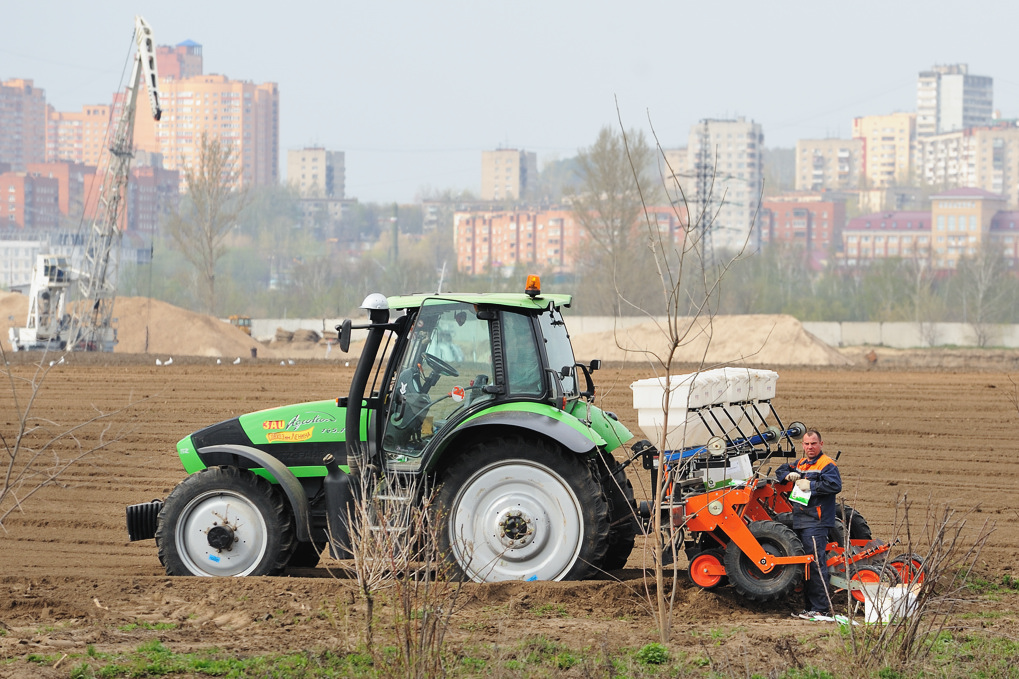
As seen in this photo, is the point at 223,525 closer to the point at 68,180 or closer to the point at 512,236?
the point at 512,236

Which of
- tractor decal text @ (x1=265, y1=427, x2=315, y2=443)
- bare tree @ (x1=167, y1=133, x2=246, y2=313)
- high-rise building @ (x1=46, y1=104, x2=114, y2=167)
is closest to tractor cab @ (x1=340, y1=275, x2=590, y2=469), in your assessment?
tractor decal text @ (x1=265, y1=427, x2=315, y2=443)

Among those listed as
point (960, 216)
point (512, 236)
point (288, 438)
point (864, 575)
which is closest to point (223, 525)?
point (288, 438)

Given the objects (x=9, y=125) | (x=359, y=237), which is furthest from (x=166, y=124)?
(x=359, y=237)

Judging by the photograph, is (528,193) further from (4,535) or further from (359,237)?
(4,535)

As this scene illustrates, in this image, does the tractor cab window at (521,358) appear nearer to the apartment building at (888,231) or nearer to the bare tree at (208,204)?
the bare tree at (208,204)

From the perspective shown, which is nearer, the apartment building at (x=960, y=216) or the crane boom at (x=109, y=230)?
the crane boom at (x=109, y=230)

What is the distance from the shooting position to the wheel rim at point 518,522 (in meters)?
7.30

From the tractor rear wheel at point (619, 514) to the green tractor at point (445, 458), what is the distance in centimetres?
1

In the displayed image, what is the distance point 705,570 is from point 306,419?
9.95 ft

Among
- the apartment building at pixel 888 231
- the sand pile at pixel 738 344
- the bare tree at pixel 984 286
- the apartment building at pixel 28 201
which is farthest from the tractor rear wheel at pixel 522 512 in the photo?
the apartment building at pixel 28 201

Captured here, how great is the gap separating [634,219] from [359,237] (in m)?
96.1

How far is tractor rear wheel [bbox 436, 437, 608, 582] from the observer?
286 inches

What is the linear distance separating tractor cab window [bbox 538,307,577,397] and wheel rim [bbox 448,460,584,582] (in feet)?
2.54

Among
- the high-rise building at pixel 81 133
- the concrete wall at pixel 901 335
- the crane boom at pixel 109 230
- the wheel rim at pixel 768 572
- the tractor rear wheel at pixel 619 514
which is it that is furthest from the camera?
the high-rise building at pixel 81 133
